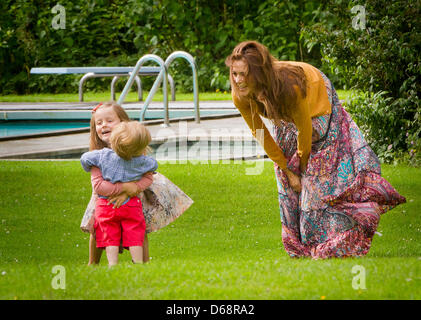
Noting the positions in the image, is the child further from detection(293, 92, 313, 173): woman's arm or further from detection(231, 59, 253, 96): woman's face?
detection(293, 92, 313, 173): woman's arm

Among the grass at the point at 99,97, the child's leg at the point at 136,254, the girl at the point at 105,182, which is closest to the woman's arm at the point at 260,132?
the girl at the point at 105,182

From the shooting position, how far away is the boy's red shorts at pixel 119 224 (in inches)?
167

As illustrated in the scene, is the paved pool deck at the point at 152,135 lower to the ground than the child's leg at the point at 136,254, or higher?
lower

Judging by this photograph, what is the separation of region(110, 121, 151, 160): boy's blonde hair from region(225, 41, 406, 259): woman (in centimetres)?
57

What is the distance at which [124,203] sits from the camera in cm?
425

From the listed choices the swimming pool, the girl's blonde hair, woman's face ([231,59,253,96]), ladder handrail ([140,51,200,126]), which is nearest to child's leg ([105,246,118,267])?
the girl's blonde hair

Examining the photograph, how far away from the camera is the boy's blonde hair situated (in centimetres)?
416

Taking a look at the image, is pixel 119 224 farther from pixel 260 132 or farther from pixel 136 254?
pixel 260 132

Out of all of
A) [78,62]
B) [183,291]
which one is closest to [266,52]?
[183,291]

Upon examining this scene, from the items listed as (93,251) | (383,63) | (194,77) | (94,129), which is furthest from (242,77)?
(194,77)

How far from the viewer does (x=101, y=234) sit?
4312mm

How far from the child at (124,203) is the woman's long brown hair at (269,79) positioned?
2.26 ft

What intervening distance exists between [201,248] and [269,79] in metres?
1.85

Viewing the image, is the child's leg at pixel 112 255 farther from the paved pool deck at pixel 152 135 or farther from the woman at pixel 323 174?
the paved pool deck at pixel 152 135
